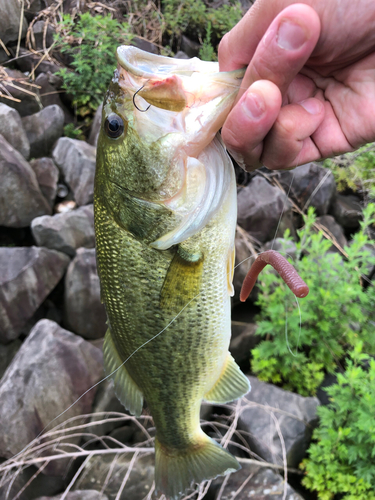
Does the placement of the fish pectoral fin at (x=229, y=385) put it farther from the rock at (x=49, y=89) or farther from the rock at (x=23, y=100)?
the rock at (x=49, y=89)

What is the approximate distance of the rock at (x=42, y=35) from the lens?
13.9ft

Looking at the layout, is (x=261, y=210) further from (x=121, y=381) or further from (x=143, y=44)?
(x=143, y=44)

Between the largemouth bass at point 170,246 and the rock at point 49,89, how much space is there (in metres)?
3.76

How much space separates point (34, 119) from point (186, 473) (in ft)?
12.8

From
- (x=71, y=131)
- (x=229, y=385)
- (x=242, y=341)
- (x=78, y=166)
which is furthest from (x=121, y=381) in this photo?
(x=71, y=131)

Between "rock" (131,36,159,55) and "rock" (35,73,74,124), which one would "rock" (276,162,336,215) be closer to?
"rock" (131,36,159,55)

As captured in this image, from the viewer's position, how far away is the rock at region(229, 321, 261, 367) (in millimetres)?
3135

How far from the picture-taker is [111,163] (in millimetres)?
1014

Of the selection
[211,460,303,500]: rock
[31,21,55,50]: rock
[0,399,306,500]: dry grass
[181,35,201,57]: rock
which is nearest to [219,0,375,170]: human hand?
[0,399,306,500]: dry grass

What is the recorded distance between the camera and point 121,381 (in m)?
1.36

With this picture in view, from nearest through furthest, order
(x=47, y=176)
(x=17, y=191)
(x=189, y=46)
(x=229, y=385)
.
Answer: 1. (x=229, y=385)
2. (x=17, y=191)
3. (x=47, y=176)
4. (x=189, y=46)

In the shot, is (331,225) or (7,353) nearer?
(7,353)

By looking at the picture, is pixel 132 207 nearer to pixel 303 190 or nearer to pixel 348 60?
pixel 348 60

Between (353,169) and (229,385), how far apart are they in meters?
4.53
